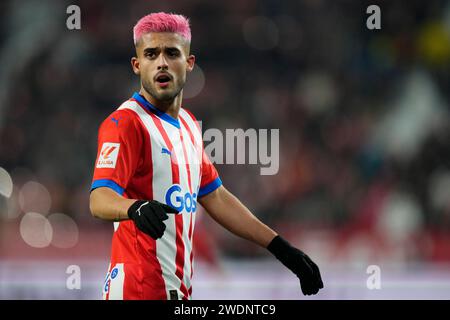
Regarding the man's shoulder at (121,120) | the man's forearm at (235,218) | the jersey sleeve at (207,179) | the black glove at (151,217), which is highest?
the man's shoulder at (121,120)

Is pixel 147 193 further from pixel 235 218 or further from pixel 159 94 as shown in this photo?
pixel 235 218

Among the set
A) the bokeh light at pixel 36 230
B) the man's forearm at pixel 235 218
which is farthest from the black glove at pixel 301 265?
the bokeh light at pixel 36 230

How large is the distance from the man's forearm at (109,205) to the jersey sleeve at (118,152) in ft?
0.19

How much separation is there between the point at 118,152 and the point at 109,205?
1.06ft

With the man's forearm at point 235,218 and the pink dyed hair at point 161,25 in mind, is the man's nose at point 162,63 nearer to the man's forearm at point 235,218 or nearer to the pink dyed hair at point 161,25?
the pink dyed hair at point 161,25

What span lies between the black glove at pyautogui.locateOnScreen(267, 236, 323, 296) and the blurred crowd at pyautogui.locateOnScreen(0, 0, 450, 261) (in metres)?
5.22

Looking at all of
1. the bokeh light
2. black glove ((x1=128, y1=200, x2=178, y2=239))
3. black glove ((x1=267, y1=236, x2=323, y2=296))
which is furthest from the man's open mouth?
the bokeh light

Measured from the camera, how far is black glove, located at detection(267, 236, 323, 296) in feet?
14.0

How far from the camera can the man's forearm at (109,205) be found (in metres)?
3.54

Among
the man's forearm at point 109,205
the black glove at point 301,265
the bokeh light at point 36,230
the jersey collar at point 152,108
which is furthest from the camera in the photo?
the bokeh light at point 36,230

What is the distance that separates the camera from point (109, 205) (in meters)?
3.62

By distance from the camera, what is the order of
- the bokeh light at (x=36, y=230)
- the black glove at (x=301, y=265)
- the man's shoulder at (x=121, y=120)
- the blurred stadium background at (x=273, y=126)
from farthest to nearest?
the bokeh light at (x=36, y=230) → the blurred stadium background at (x=273, y=126) → the black glove at (x=301, y=265) → the man's shoulder at (x=121, y=120)

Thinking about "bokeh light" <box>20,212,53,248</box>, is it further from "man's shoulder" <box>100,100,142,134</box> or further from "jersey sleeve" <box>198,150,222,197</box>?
"man's shoulder" <box>100,100,142,134</box>

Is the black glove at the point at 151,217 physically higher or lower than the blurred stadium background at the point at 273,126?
lower
